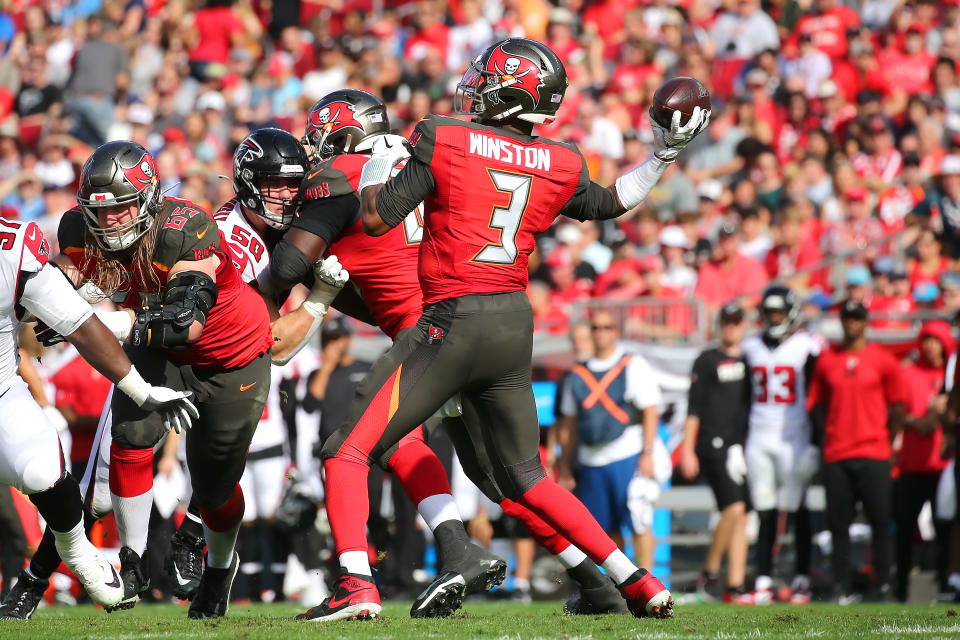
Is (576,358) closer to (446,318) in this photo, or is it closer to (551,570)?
(551,570)

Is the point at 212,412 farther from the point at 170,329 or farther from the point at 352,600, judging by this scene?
the point at 352,600

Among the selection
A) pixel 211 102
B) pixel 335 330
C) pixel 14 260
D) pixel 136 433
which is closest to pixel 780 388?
pixel 335 330

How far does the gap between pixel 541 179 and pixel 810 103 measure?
911cm

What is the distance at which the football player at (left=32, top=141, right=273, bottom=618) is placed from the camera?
516 cm

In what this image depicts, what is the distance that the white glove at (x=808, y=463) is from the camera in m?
8.95

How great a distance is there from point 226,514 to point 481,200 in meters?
1.94

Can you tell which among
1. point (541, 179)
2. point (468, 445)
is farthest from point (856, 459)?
point (541, 179)

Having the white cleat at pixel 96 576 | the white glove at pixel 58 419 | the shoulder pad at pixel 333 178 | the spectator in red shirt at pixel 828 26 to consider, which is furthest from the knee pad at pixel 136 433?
the spectator in red shirt at pixel 828 26

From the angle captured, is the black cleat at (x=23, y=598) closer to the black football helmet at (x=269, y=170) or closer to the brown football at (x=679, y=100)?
the black football helmet at (x=269, y=170)

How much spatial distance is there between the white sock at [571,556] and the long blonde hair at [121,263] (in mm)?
2052

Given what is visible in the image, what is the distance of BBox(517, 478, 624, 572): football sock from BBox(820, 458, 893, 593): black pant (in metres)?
3.88

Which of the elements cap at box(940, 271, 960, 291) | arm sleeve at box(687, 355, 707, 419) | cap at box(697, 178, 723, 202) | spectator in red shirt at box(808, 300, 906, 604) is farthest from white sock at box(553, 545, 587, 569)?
cap at box(697, 178, 723, 202)

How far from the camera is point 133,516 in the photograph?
5.62m

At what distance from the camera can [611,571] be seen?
512 cm
